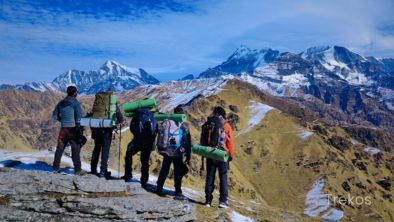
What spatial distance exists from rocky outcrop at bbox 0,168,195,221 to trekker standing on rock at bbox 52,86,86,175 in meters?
2.41

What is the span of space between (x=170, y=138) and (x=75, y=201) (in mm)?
5589

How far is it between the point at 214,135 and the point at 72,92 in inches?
249

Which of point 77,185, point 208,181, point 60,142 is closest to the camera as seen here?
point 77,185

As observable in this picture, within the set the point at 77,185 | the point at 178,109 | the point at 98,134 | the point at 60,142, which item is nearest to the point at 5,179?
the point at 77,185

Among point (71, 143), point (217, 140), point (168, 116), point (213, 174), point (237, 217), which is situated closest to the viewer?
point (71, 143)

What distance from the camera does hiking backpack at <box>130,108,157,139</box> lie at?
66.4ft

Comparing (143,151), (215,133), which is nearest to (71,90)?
(143,151)

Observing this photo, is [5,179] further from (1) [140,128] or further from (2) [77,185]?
(1) [140,128]

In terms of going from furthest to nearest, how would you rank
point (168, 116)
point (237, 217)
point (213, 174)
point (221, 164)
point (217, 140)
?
point (213, 174) < point (237, 217) < point (221, 164) < point (217, 140) < point (168, 116)

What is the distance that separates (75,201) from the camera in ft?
52.2

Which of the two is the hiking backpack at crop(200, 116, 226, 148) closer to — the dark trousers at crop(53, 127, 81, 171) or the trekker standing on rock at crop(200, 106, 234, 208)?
the trekker standing on rock at crop(200, 106, 234, 208)

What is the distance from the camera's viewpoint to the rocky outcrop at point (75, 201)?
15.4 m

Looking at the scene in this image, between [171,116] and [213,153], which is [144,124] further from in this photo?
[213,153]

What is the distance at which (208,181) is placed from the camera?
70.6 ft
